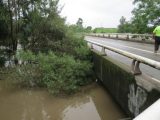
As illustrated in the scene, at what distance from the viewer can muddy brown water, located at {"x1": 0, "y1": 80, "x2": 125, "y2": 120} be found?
9.29 metres

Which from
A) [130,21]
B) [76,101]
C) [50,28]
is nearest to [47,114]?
[76,101]

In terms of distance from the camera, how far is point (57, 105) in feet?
34.7

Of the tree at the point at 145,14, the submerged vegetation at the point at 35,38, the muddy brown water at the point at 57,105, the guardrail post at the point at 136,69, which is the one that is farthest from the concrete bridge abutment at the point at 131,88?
the tree at the point at 145,14

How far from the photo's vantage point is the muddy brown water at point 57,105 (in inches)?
366

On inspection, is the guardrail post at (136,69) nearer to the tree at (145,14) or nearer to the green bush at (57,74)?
the green bush at (57,74)

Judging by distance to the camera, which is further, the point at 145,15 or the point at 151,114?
the point at 145,15

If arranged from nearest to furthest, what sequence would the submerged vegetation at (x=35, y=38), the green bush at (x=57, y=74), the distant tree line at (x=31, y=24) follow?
the green bush at (x=57, y=74)
the submerged vegetation at (x=35, y=38)
the distant tree line at (x=31, y=24)

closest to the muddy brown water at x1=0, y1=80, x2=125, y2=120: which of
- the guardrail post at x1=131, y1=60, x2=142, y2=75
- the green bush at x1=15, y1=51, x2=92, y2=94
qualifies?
the green bush at x1=15, y1=51, x2=92, y2=94

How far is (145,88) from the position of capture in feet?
19.0

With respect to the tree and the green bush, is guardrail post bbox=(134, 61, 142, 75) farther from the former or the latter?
the tree

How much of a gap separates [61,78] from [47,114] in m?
2.75

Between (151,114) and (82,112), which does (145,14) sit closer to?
(82,112)

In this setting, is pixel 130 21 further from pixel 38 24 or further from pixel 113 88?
pixel 113 88

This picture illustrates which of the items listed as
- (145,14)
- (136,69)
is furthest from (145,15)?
(136,69)
